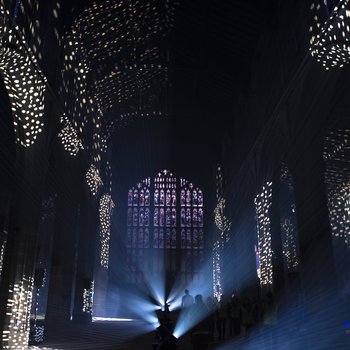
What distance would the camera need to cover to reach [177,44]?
63.7ft

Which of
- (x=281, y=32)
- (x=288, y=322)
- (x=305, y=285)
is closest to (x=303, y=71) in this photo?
(x=281, y=32)

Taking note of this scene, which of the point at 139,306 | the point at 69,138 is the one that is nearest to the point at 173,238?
the point at 139,306

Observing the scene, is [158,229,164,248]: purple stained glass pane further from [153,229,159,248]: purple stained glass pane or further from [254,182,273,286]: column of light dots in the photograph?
[254,182,273,286]: column of light dots

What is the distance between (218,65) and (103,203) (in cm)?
1124

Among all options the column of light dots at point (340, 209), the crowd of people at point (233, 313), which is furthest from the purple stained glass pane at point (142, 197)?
the column of light dots at point (340, 209)

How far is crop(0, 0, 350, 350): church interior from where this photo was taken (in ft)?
37.0

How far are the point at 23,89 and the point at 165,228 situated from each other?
24.1 meters

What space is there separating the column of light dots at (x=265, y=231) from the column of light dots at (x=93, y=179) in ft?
27.0

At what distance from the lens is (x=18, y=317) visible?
37.2 ft

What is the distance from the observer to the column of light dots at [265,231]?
1677 cm

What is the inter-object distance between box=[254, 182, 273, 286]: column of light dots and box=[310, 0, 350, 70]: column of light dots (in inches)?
261

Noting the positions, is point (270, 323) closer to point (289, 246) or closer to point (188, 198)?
point (289, 246)

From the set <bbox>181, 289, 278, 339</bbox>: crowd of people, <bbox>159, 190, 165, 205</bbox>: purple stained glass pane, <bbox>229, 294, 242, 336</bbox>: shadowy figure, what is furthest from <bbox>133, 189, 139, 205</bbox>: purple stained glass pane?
<bbox>229, 294, 242, 336</bbox>: shadowy figure

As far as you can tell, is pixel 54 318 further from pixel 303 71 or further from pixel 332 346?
pixel 303 71
